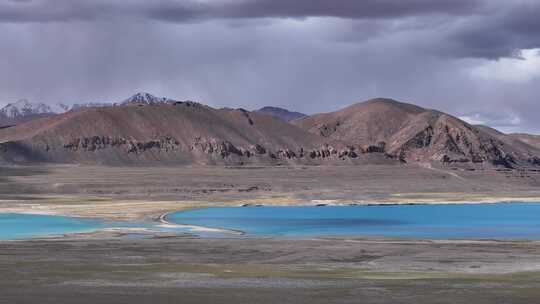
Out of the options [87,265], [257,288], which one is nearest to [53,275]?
[87,265]

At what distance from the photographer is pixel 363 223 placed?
90125 mm

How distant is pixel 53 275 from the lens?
138 feet

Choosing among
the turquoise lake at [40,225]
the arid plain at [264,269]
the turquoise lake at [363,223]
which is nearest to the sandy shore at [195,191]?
the turquoise lake at [363,223]

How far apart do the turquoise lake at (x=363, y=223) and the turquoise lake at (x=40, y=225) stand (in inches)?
364

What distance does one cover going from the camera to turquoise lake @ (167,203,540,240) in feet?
241

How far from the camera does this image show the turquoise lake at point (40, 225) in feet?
234

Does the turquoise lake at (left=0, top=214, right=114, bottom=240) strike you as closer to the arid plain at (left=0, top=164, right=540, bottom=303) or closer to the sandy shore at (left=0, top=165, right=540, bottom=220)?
the arid plain at (left=0, top=164, right=540, bottom=303)

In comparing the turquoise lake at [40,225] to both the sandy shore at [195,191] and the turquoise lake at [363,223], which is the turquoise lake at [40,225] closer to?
the turquoise lake at [363,223]

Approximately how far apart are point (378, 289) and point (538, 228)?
47.8 meters

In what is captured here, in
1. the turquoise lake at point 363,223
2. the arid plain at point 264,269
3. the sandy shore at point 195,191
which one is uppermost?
the sandy shore at point 195,191

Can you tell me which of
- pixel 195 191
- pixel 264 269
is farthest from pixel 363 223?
pixel 195 191

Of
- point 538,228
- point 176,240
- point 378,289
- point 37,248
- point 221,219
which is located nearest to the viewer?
point 378,289

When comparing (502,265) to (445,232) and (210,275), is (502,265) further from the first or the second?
(445,232)

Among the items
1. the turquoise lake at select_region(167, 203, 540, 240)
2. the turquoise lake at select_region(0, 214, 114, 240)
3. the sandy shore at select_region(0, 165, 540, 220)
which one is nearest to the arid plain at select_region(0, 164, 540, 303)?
the turquoise lake at select_region(0, 214, 114, 240)
